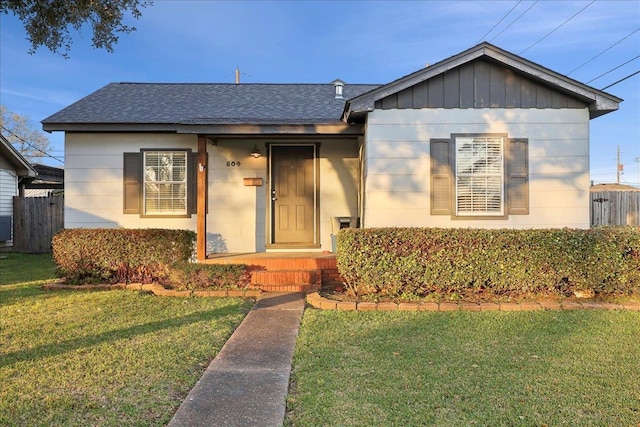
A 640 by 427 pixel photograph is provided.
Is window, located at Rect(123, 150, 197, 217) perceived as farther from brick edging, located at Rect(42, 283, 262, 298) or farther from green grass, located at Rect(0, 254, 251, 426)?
green grass, located at Rect(0, 254, 251, 426)

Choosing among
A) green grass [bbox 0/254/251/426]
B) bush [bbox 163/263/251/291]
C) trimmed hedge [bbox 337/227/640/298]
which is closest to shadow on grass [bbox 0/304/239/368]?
green grass [bbox 0/254/251/426]

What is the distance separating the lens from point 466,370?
369cm

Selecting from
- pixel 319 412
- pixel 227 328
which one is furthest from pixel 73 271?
pixel 319 412

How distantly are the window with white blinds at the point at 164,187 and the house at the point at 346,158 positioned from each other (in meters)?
0.02

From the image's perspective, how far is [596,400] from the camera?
3.09 metres

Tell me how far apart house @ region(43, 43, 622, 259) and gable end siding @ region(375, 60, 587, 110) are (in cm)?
2

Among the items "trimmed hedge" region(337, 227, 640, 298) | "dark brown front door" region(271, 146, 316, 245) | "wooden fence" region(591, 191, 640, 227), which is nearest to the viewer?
"trimmed hedge" region(337, 227, 640, 298)

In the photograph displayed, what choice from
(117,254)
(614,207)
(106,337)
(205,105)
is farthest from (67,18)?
(614,207)

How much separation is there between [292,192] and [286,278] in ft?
8.74

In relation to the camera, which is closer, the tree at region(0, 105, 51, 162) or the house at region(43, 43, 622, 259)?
the house at region(43, 43, 622, 259)

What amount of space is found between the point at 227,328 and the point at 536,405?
3.23m

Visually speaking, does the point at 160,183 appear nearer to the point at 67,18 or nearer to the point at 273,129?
the point at 273,129

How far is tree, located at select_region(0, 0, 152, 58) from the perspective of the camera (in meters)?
5.70

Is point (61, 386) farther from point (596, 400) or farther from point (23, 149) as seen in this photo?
point (23, 149)
